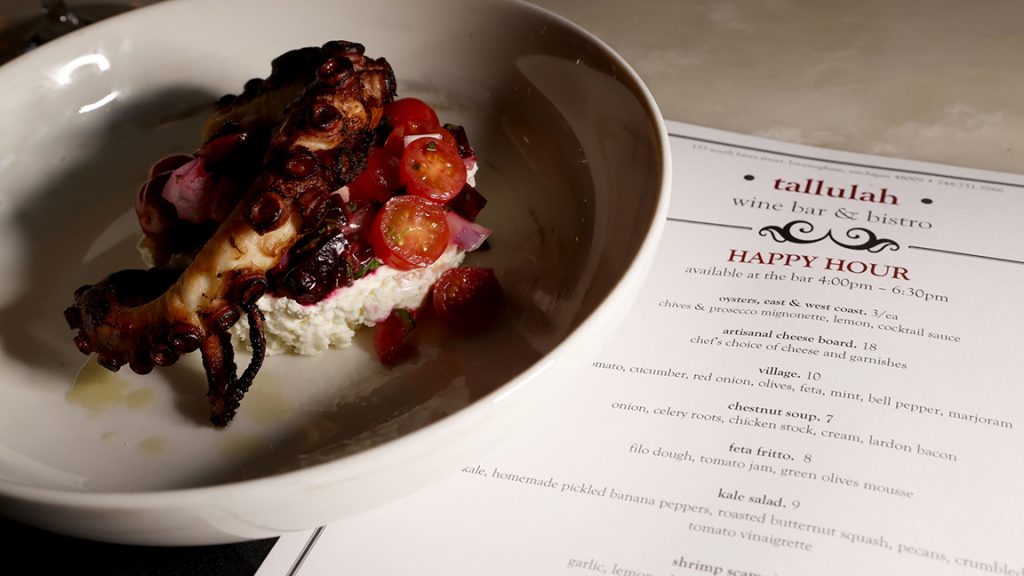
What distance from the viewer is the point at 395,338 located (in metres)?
1.36

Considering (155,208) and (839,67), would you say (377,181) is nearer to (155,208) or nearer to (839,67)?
(155,208)

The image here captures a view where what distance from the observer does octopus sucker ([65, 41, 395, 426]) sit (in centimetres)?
116

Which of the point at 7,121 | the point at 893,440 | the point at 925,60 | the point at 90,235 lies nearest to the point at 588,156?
the point at 893,440

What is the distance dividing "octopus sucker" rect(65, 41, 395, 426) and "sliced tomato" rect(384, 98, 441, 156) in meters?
0.08

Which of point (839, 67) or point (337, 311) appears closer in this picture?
point (337, 311)

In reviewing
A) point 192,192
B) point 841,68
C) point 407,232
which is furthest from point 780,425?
point 841,68

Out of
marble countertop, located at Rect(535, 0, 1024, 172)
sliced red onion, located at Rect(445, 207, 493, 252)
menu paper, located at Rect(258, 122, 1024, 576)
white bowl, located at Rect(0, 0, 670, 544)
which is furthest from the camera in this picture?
marble countertop, located at Rect(535, 0, 1024, 172)

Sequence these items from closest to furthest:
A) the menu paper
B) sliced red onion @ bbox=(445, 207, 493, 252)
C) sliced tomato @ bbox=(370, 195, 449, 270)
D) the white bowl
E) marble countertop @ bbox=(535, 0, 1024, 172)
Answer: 1. the white bowl
2. the menu paper
3. sliced tomato @ bbox=(370, 195, 449, 270)
4. sliced red onion @ bbox=(445, 207, 493, 252)
5. marble countertop @ bbox=(535, 0, 1024, 172)

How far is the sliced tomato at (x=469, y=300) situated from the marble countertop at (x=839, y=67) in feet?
2.77

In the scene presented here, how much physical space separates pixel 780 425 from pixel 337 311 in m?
0.67

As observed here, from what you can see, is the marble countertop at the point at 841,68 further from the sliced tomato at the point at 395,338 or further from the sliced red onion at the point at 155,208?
the sliced red onion at the point at 155,208

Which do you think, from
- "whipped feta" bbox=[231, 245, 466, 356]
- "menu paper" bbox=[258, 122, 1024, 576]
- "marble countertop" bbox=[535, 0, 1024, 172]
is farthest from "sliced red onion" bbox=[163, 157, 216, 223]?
"marble countertop" bbox=[535, 0, 1024, 172]

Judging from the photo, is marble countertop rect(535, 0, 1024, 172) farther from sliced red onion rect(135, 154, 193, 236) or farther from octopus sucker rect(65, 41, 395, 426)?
sliced red onion rect(135, 154, 193, 236)

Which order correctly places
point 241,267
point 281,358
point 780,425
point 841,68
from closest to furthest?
point 241,267 → point 780,425 → point 281,358 → point 841,68
